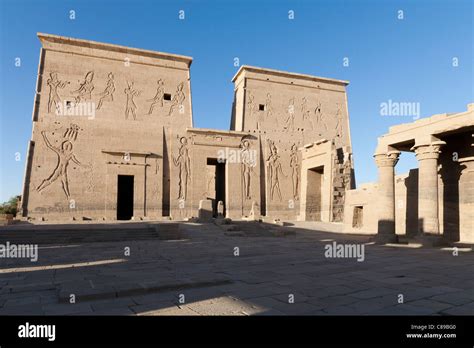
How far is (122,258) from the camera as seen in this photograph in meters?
9.02

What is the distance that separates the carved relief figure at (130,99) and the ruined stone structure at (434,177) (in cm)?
1586

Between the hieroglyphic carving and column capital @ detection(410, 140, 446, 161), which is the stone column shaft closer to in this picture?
column capital @ detection(410, 140, 446, 161)

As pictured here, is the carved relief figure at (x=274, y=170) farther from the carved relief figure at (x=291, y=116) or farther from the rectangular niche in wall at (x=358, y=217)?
the rectangular niche in wall at (x=358, y=217)

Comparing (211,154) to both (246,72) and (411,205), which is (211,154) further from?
(411,205)

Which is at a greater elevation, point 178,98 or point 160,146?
point 178,98

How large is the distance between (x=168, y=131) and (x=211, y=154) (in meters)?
3.23

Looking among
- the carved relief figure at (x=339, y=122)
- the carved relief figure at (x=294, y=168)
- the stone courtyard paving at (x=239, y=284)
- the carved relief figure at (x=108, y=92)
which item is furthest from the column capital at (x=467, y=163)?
the carved relief figure at (x=108, y=92)

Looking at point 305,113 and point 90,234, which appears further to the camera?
point 305,113

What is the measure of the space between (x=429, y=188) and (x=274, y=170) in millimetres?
14585

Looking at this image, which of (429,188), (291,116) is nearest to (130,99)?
(291,116)

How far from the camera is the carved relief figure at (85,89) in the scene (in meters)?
21.9

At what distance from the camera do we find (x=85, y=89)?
22.0m

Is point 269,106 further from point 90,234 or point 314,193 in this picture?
point 90,234
